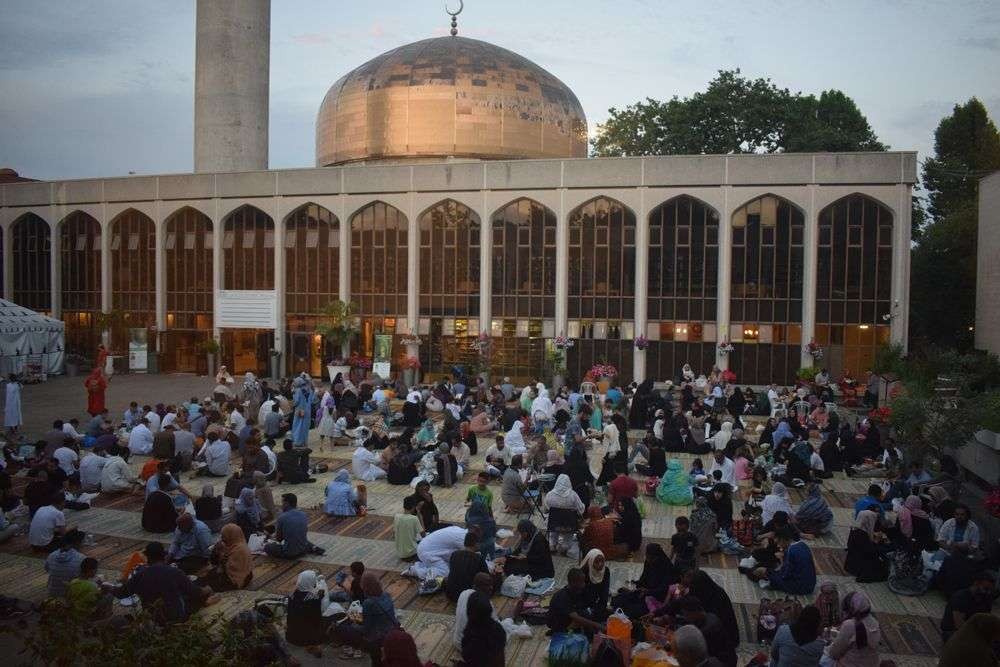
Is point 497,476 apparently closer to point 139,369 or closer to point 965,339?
point 139,369

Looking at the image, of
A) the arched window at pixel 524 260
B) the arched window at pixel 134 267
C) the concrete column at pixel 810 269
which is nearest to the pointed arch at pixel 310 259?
the arched window at pixel 134 267

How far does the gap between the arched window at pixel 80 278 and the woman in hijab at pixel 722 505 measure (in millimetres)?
33479

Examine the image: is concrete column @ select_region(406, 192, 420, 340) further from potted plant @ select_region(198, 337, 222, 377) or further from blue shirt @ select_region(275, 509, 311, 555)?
blue shirt @ select_region(275, 509, 311, 555)

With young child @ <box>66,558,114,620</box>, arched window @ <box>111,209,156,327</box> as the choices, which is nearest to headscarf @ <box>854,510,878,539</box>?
young child @ <box>66,558,114,620</box>

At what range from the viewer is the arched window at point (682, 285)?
3028 centimetres

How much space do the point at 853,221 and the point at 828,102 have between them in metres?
24.7

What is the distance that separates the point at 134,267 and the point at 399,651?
34.2 meters

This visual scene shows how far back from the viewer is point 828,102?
5006cm

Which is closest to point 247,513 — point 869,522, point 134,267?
point 869,522

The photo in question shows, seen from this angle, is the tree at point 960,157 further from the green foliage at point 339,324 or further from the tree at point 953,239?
the green foliage at point 339,324

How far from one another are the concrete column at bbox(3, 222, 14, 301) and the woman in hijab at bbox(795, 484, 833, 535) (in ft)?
129

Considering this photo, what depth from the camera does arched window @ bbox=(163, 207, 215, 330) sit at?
35.7 m

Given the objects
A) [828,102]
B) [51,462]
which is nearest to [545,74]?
[828,102]

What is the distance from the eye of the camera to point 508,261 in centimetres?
3228
